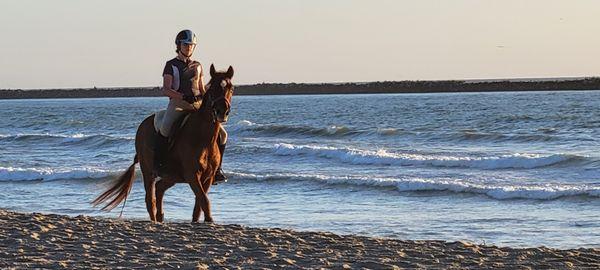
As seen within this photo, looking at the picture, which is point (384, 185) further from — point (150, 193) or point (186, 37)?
point (186, 37)

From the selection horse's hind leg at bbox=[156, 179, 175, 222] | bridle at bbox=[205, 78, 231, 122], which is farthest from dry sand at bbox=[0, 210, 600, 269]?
bridle at bbox=[205, 78, 231, 122]

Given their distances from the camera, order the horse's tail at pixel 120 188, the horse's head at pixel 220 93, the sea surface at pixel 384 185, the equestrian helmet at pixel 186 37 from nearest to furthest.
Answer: the horse's head at pixel 220 93 → the equestrian helmet at pixel 186 37 → the horse's tail at pixel 120 188 → the sea surface at pixel 384 185

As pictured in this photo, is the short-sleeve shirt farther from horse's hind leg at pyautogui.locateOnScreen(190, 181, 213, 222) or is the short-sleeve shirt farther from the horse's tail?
the horse's tail

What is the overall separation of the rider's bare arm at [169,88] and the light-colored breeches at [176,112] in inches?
4.7

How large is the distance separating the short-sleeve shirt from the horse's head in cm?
50

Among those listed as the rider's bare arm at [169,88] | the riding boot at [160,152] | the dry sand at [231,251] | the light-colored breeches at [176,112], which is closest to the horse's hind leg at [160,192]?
the riding boot at [160,152]

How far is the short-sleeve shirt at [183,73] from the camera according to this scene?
1081cm

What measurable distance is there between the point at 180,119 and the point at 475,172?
10671 millimetres

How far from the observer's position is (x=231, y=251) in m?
9.07

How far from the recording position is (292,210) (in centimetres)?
1488

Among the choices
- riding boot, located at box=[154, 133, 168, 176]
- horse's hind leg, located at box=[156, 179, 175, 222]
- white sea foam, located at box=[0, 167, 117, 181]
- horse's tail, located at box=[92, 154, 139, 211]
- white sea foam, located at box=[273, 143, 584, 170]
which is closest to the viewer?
riding boot, located at box=[154, 133, 168, 176]

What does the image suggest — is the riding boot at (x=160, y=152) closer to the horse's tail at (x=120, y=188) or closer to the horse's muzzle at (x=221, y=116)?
the horse's muzzle at (x=221, y=116)

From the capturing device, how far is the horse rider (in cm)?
1079

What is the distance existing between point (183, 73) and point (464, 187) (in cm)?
754
